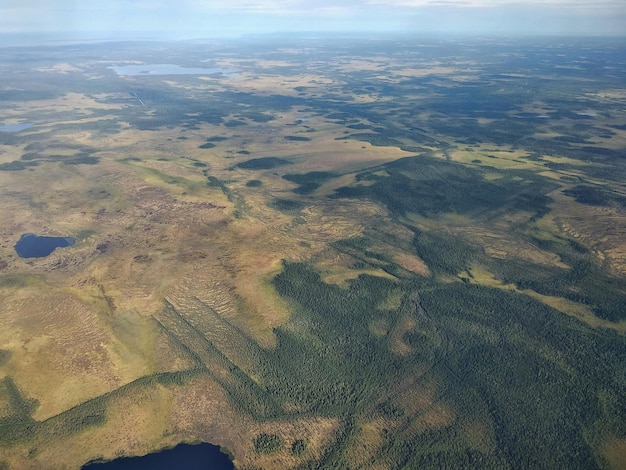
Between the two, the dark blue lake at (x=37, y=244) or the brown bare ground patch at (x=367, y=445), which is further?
the dark blue lake at (x=37, y=244)

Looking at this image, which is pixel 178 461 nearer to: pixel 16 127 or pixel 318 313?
pixel 318 313

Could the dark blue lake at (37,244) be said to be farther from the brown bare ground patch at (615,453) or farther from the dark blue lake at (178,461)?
the brown bare ground patch at (615,453)

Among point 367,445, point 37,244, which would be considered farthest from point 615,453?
point 37,244

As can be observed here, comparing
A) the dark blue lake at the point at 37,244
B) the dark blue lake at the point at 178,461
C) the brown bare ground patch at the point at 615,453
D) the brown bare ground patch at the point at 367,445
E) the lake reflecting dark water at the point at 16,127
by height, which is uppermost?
the brown bare ground patch at the point at 615,453

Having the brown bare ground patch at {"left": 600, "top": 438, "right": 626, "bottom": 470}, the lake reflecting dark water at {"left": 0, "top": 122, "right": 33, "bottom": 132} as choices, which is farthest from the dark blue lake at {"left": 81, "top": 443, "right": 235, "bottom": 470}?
the lake reflecting dark water at {"left": 0, "top": 122, "right": 33, "bottom": 132}

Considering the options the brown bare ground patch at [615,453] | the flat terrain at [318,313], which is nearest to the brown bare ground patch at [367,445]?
the flat terrain at [318,313]

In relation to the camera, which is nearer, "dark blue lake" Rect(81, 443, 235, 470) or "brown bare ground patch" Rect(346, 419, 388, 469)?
"dark blue lake" Rect(81, 443, 235, 470)

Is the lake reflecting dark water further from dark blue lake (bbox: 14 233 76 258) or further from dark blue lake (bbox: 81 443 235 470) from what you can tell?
dark blue lake (bbox: 81 443 235 470)
